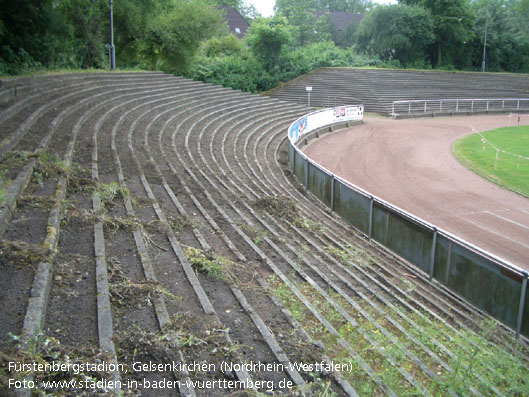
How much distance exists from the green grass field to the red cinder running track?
0.60 m

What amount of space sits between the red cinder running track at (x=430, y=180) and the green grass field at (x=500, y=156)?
1.95ft

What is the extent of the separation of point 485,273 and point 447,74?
150 ft

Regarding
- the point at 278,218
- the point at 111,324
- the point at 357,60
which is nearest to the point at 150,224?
the point at 111,324

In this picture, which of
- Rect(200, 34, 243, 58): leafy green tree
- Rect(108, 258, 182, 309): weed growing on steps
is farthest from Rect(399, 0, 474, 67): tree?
Rect(108, 258, 182, 309): weed growing on steps

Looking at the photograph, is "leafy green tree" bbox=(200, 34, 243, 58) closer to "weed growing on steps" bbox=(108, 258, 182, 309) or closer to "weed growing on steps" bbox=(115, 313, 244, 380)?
"weed growing on steps" bbox=(108, 258, 182, 309)

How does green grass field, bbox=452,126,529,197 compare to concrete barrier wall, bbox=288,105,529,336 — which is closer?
concrete barrier wall, bbox=288,105,529,336

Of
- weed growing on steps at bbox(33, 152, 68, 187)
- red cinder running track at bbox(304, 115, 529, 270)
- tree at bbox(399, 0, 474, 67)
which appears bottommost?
red cinder running track at bbox(304, 115, 529, 270)

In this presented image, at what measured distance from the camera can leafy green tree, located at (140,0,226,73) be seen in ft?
106

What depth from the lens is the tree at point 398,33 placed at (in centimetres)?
5144

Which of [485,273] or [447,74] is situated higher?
[447,74]

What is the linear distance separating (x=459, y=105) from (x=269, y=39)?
1875 cm

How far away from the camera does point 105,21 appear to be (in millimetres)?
29312

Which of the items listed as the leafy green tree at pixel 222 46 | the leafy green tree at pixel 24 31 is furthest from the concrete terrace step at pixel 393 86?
Result: the leafy green tree at pixel 24 31

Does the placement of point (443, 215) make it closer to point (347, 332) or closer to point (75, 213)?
point (347, 332)
